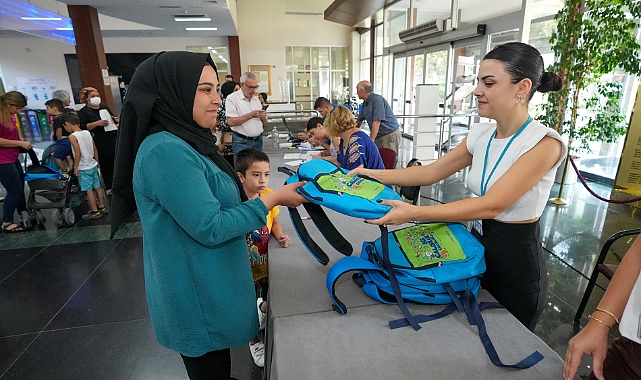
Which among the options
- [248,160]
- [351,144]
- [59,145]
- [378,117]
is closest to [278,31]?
[378,117]

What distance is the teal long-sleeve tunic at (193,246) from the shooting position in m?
0.96

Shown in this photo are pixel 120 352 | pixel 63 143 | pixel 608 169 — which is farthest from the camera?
pixel 608 169

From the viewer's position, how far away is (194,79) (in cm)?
103

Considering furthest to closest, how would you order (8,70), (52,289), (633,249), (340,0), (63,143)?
(8,70), (340,0), (63,143), (52,289), (633,249)

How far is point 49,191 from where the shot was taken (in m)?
4.30

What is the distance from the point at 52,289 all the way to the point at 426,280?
3.16 metres

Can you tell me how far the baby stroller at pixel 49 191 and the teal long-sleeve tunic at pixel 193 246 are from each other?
157 inches

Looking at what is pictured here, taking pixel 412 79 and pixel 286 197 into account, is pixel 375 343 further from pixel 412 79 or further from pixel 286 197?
pixel 412 79

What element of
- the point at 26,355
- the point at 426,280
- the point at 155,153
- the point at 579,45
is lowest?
the point at 26,355

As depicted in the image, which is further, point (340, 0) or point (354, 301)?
point (340, 0)

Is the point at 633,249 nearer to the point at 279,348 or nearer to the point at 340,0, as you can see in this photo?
the point at 279,348

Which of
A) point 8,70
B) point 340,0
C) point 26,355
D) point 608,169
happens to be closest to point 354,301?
point 26,355

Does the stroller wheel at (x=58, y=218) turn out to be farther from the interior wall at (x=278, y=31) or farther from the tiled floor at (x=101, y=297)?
the interior wall at (x=278, y=31)

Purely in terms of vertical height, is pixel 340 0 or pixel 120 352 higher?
pixel 340 0
